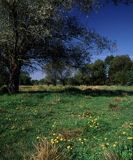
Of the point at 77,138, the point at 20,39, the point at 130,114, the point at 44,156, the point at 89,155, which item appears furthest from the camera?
the point at 20,39

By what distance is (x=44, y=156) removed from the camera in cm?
965

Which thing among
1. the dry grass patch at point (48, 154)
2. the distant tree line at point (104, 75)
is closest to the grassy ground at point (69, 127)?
the dry grass patch at point (48, 154)

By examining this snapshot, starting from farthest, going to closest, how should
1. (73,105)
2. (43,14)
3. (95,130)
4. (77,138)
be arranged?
(43,14), (73,105), (95,130), (77,138)

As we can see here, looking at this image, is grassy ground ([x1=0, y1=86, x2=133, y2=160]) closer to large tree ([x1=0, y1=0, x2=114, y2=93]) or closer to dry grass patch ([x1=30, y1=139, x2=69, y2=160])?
dry grass patch ([x1=30, y1=139, x2=69, y2=160])

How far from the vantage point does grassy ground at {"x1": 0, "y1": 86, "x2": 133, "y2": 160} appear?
1095cm

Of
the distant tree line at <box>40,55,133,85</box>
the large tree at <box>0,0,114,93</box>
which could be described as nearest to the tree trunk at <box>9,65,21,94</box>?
the large tree at <box>0,0,114,93</box>

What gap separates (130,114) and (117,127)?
388 centimetres

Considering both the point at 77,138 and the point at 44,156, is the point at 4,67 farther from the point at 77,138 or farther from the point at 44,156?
the point at 44,156

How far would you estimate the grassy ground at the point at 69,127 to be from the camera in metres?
10.9

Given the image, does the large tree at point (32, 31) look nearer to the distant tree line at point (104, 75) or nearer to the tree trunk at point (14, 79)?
the tree trunk at point (14, 79)

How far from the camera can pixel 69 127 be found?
1507 cm

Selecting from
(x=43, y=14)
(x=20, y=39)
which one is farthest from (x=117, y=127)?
(x=20, y=39)

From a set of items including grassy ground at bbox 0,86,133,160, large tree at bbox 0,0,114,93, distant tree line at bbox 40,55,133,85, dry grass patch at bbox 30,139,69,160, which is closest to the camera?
dry grass patch at bbox 30,139,69,160

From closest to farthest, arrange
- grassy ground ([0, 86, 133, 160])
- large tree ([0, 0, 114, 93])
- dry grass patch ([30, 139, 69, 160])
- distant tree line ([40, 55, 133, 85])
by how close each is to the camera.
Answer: dry grass patch ([30, 139, 69, 160]) → grassy ground ([0, 86, 133, 160]) → large tree ([0, 0, 114, 93]) → distant tree line ([40, 55, 133, 85])
